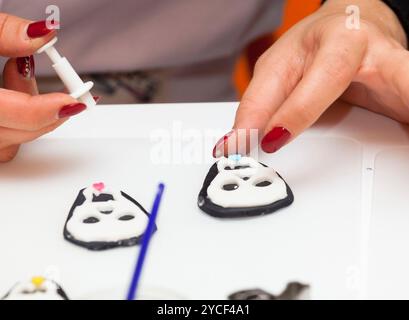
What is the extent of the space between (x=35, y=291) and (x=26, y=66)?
0.77ft

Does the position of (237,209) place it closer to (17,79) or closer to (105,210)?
(105,210)

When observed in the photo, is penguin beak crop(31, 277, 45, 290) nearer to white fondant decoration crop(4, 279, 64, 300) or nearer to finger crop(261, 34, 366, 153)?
white fondant decoration crop(4, 279, 64, 300)

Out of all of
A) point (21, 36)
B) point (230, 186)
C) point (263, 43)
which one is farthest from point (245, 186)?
point (263, 43)

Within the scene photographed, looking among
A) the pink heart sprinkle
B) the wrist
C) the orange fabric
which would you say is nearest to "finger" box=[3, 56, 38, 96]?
the pink heart sprinkle

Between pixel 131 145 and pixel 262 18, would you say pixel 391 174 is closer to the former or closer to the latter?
pixel 131 145

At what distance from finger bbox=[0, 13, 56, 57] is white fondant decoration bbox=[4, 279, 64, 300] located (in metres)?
0.21

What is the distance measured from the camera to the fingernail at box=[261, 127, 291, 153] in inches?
21.3

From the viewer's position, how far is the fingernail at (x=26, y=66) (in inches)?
23.1

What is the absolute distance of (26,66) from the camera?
0.59 metres

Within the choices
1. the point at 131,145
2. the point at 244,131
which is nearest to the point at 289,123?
the point at 244,131

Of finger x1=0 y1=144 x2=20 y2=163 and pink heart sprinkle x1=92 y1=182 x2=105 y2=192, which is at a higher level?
finger x1=0 y1=144 x2=20 y2=163

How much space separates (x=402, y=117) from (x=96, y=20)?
38 cm

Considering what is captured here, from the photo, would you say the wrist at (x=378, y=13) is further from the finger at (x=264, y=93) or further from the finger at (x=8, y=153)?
the finger at (x=8, y=153)

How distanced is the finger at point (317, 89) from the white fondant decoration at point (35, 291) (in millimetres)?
206
